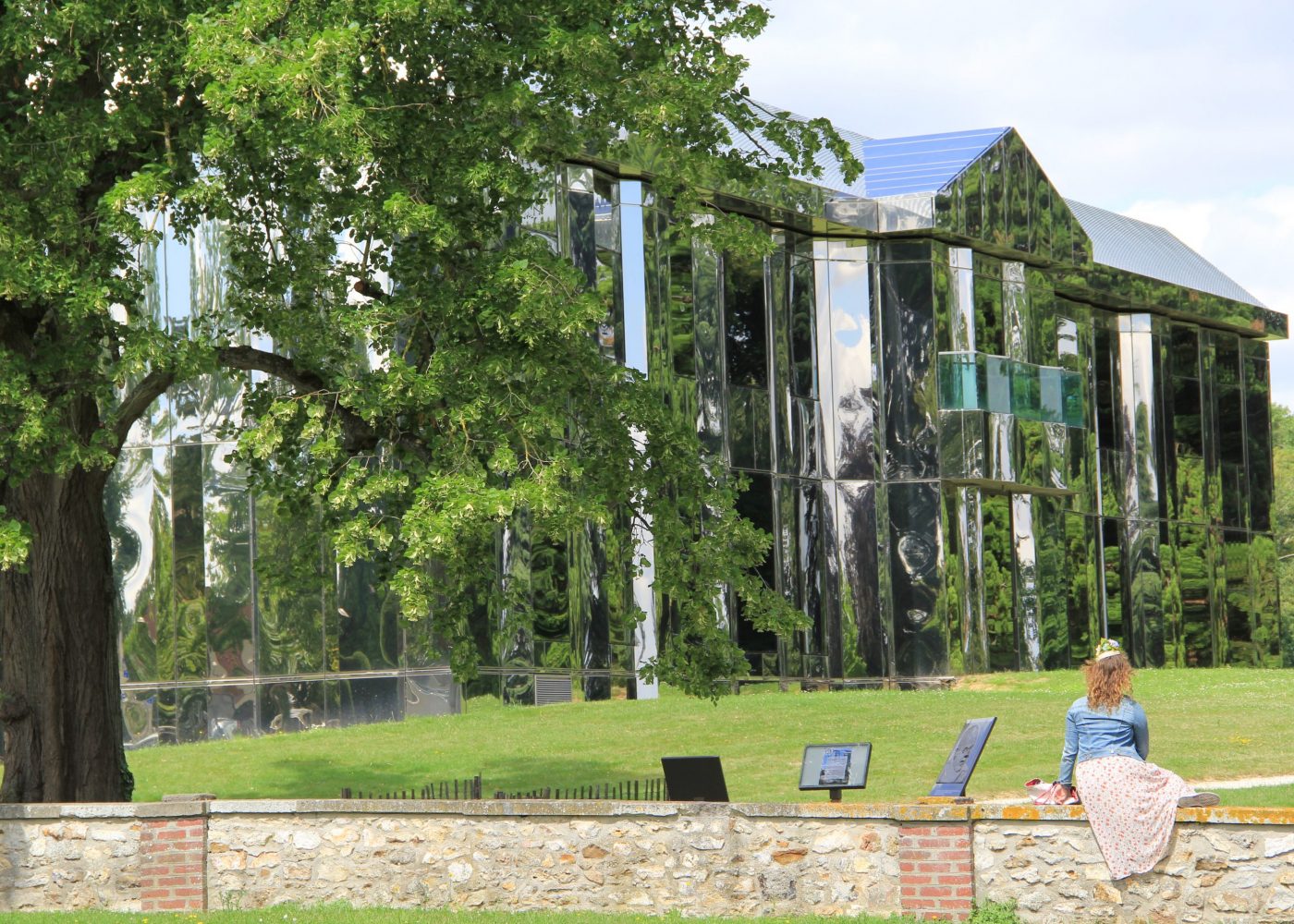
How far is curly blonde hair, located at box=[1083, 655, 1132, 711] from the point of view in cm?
1152

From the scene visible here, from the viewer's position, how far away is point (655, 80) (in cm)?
1614

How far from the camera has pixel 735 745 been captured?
2377cm

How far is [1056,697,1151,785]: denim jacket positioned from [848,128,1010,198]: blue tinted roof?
23.0m

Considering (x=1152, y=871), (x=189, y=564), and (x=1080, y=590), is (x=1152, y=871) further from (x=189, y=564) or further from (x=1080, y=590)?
(x=1080, y=590)

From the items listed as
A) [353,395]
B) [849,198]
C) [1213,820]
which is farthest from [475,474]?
[849,198]

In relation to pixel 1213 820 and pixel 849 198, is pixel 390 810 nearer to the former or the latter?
pixel 1213 820

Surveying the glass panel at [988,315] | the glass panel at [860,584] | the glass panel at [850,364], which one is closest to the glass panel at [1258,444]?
the glass panel at [988,315]

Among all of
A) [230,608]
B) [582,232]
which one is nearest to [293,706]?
[230,608]

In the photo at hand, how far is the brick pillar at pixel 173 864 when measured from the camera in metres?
13.9

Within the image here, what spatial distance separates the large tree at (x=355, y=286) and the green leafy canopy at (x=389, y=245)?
34 millimetres

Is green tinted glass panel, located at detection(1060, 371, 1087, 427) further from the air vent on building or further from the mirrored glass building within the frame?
the air vent on building

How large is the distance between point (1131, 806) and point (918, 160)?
24.9 metres

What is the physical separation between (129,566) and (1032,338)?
722 inches

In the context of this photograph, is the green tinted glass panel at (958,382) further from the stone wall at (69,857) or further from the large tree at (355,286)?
the stone wall at (69,857)
